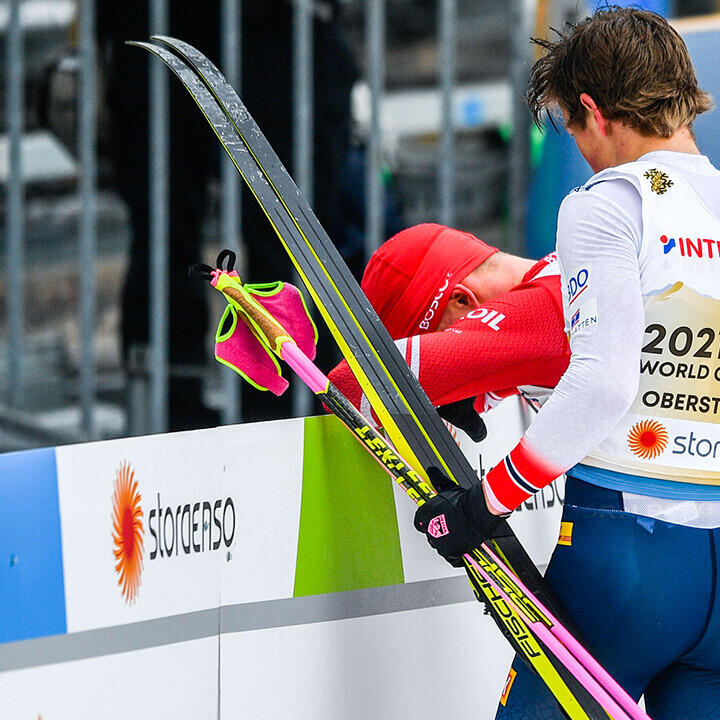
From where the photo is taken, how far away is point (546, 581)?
2.05 m

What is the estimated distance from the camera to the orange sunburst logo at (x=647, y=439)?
1.88 m

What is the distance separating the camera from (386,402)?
214cm

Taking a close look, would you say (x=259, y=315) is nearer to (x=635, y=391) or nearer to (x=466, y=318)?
(x=466, y=318)

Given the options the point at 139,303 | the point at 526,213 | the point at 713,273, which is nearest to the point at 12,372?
the point at 139,303

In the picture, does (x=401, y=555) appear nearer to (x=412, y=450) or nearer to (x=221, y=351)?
(x=412, y=450)

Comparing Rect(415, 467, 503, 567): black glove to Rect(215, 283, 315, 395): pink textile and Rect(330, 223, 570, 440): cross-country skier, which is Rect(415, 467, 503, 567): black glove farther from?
Rect(215, 283, 315, 395): pink textile

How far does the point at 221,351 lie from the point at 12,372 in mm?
3302

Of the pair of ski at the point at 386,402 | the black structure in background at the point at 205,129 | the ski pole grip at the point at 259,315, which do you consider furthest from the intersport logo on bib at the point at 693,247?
the black structure in background at the point at 205,129

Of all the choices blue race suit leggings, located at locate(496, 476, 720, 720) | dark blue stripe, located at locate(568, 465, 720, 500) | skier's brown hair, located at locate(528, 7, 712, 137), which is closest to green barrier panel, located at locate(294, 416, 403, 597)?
blue race suit leggings, located at locate(496, 476, 720, 720)

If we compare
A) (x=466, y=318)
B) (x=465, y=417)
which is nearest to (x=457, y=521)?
(x=466, y=318)

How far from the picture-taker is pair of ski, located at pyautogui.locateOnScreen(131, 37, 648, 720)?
6.35 ft

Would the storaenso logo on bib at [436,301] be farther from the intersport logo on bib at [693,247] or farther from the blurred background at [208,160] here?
the blurred background at [208,160]

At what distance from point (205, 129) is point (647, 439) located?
350cm

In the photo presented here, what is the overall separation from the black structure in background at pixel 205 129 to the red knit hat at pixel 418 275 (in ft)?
7.70
